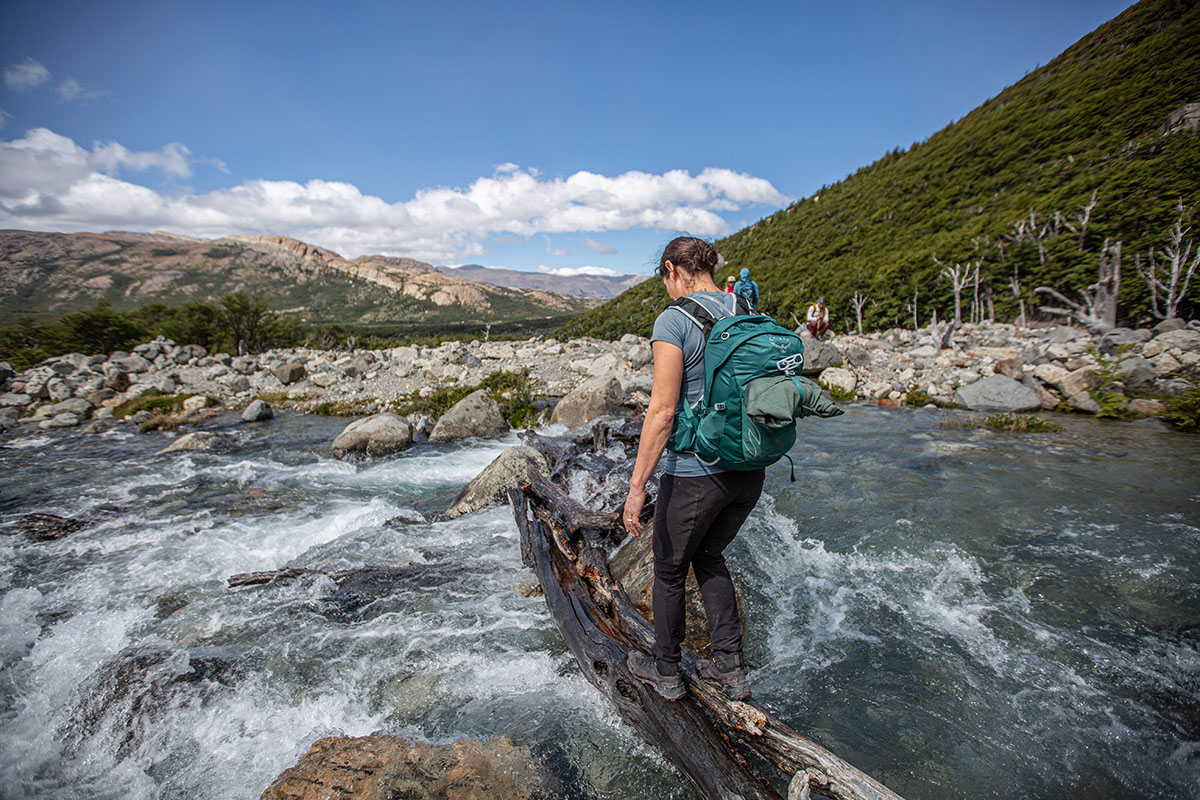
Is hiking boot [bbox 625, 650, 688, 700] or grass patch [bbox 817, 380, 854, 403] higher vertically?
grass patch [bbox 817, 380, 854, 403]

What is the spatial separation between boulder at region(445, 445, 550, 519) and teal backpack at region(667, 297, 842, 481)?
19.5ft

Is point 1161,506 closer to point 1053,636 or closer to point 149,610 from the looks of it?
point 1053,636

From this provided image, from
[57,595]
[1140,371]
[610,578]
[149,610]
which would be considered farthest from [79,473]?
[1140,371]

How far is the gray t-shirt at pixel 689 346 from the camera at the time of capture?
8.05ft

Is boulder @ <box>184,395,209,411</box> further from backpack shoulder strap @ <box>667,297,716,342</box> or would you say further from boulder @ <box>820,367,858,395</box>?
boulder @ <box>820,367,858,395</box>

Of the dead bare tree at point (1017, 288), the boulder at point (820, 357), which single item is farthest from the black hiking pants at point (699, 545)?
the dead bare tree at point (1017, 288)

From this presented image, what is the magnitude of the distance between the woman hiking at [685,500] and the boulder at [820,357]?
19.9 meters

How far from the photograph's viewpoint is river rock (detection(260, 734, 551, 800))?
2.69 m

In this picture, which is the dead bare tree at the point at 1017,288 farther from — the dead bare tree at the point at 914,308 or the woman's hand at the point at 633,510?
the woman's hand at the point at 633,510

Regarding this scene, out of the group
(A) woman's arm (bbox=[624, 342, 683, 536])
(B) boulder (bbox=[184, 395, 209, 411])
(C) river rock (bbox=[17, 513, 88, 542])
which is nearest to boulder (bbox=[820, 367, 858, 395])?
(A) woman's arm (bbox=[624, 342, 683, 536])

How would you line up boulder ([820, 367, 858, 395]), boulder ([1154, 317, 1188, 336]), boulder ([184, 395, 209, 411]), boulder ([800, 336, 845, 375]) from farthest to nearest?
boulder ([800, 336, 845, 375]) < boulder ([184, 395, 209, 411]) < boulder ([820, 367, 858, 395]) < boulder ([1154, 317, 1188, 336])

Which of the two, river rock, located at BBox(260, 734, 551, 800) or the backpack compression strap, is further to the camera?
river rock, located at BBox(260, 734, 551, 800)

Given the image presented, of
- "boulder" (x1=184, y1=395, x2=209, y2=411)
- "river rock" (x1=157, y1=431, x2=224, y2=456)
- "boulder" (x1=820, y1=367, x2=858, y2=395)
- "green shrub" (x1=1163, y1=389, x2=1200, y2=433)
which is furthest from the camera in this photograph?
"boulder" (x1=184, y1=395, x2=209, y2=411)

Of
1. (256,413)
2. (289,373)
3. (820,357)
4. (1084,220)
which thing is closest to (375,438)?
(256,413)
